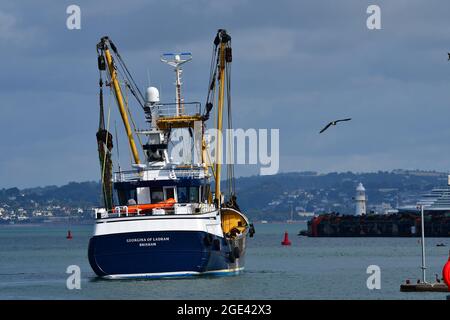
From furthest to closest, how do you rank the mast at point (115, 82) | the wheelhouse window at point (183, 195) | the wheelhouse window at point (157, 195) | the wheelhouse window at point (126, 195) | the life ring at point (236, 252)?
the mast at point (115, 82) < the life ring at point (236, 252) < the wheelhouse window at point (126, 195) < the wheelhouse window at point (157, 195) < the wheelhouse window at point (183, 195)

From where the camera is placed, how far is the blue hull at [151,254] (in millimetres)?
63781

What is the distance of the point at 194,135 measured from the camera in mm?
76812

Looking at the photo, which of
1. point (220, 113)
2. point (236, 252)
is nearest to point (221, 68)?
point (220, 113)

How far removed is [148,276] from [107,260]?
7.84ft

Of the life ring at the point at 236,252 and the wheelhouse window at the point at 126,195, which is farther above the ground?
the wheelhouse window at the point at 126,195

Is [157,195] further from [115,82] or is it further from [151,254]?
[115,82]

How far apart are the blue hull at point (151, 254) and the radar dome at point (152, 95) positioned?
1222 centimetres

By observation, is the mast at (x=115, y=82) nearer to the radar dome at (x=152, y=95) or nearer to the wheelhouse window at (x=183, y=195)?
the radar dome at (x=152, y=95)

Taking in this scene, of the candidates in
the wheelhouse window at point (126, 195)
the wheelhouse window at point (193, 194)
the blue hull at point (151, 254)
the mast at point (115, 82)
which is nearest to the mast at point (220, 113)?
the mast at point (115, 82)

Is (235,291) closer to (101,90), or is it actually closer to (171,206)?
(171,206)

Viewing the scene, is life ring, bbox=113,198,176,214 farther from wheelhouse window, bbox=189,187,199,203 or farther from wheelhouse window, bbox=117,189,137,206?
wheelhouse window, bbox=117,189,137,206

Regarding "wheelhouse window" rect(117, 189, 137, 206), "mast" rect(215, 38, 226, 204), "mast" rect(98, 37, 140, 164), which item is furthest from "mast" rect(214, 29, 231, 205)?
"wheelhouse window" rect(117, 189, 137, 206)

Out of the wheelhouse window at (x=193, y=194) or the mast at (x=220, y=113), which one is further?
the mast at (x=220, y=113)

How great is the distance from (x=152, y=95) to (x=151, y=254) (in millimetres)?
13811
